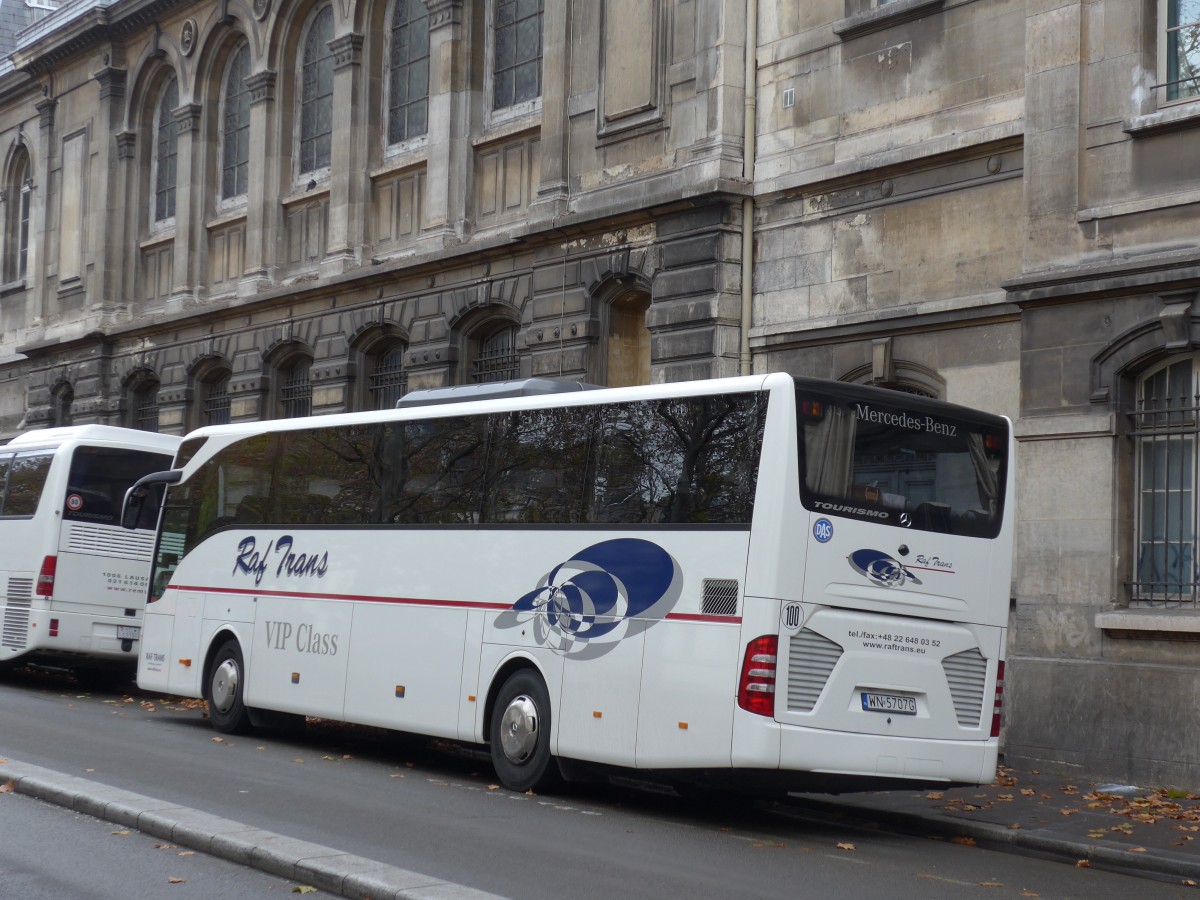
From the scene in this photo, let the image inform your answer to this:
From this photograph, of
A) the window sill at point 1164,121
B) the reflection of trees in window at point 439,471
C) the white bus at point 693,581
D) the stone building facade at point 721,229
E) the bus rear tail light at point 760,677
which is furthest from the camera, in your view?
the stone building facade at point 721,229

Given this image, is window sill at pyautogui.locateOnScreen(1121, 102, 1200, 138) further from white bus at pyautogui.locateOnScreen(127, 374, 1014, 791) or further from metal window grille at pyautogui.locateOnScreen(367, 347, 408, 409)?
metal window grille at pyautogui.locateOnScreen(367, 347, 408, 409)

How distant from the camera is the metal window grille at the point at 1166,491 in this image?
14.9 meters

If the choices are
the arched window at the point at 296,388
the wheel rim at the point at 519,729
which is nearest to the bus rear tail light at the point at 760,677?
the wheel rim at the point at 519,729

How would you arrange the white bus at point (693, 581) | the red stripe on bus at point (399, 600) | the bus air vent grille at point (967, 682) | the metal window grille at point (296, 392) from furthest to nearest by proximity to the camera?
the metal window grille at point (296, 392) → the bus air vent grille at point (967, 682) → the red stripe on bus at point (399, 600) → the white bus at point (693, 581)

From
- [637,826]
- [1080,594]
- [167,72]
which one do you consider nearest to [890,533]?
[637,826]

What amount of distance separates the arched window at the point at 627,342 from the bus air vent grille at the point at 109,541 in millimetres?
6048

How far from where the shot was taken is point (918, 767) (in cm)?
1174

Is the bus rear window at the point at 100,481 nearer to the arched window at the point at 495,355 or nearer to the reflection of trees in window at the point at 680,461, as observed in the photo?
the arched window at the point at 495,355

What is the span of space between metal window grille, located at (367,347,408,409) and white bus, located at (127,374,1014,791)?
10376mm

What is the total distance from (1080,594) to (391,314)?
13057mm

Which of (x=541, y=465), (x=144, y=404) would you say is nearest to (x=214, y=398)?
(x=144, y=404)

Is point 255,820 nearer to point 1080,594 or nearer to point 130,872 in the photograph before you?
point 130,872

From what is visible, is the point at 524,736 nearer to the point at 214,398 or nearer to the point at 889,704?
the point at 889,704

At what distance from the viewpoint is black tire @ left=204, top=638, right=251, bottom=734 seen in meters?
17.0
